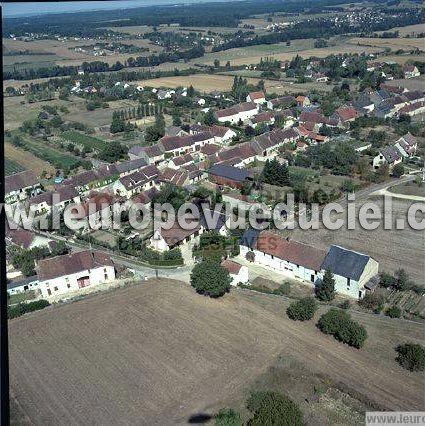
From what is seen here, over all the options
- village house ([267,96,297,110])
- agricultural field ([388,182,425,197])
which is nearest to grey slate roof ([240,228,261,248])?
agricultural field ([388,182,425,197])

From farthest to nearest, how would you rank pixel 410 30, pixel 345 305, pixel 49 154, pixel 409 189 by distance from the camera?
pixel 410 30, pixel 49 154, pixel 409 189, pixel 345 305

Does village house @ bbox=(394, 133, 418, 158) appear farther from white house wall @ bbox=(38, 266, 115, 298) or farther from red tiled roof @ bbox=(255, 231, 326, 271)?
white house wall @ bbox=(38, 266, 115, 298)

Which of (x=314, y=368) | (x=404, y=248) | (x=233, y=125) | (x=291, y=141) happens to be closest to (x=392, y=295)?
→ (x=404, y=248)

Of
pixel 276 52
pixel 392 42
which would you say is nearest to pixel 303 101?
pixel 276 52

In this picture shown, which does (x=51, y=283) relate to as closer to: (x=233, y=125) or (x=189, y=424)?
(x=189, y=424)

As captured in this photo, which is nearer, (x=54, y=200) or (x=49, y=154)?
(x=54, y=200)

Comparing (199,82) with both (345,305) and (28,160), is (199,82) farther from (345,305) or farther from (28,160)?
(345,305)
